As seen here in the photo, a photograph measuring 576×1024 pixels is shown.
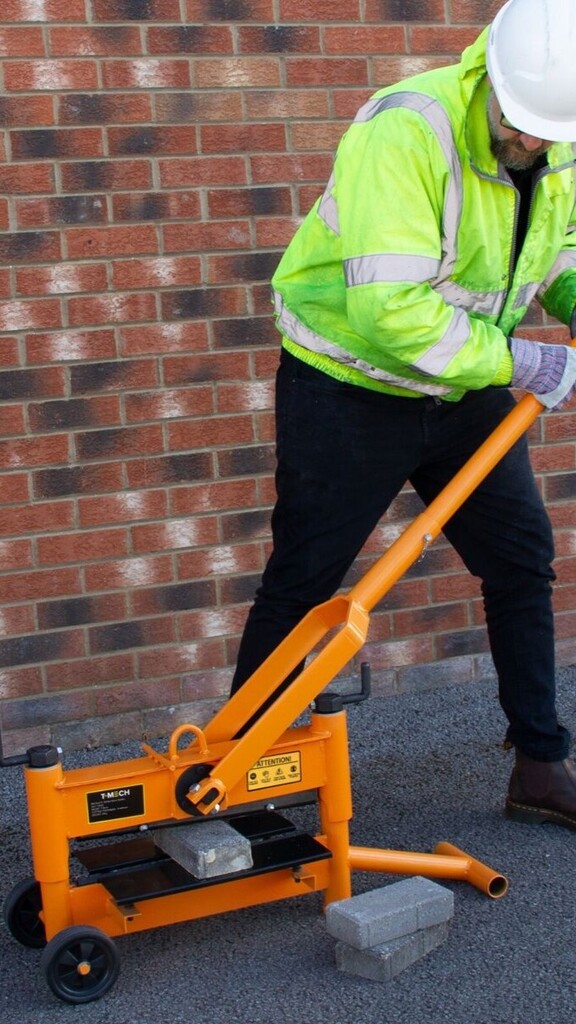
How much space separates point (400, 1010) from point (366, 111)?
1.96 m

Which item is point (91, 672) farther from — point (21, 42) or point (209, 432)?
point (21, 42)

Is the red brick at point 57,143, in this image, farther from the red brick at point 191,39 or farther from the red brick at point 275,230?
the red brick at point 275,230

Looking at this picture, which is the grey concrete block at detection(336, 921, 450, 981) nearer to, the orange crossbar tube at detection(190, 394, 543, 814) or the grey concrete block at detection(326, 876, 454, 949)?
the grey concrete block at detection(326, 876, 454, 949)

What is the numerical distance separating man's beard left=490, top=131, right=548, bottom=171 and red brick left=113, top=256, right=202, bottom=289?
1500 millimetres

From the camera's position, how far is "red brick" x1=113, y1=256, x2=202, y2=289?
4289 mm

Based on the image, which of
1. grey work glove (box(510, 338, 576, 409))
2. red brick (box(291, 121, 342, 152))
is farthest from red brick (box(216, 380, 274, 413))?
grey work glove (box(510, 338, 576, 409))

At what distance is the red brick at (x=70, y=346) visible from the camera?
423cm

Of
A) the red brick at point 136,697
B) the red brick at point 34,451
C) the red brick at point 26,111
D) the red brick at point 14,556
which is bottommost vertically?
the red brick at point 136,697

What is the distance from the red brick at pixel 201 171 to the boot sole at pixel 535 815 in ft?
6.92

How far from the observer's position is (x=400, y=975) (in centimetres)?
302

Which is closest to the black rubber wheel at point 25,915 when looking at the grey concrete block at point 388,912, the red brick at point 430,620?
the grey concrete block at point 388,912

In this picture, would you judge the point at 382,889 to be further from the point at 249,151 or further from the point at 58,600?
the point at 249,151

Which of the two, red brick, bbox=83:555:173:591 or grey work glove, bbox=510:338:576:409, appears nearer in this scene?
grey work glove, bbox=510:338:576:409

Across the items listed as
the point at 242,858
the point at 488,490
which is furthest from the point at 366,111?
the point at 242,858
